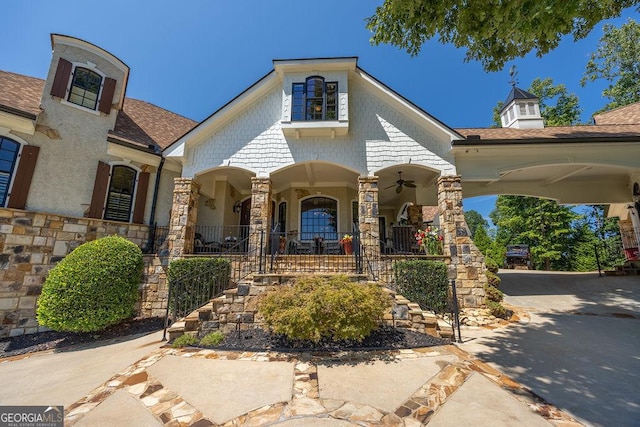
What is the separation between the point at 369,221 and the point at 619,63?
25583mm

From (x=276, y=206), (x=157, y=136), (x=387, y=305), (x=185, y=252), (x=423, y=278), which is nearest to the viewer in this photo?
(x=387, y=305)

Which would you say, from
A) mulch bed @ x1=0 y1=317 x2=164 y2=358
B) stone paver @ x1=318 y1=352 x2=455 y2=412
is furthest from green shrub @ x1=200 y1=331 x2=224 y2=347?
mulch bed @ x1=0 y1=317 x2=164 y2=358

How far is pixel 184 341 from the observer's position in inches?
201

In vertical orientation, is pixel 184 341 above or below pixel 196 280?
below

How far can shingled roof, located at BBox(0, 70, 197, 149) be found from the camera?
24.3 feet

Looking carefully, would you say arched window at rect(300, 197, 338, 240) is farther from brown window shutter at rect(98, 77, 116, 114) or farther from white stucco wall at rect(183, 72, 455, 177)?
brown window shutter at rect(98, 77, 116, 114)

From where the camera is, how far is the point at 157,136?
35.0 feet

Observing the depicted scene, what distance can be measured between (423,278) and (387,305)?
2.53m

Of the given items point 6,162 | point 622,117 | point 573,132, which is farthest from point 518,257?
point 6,162

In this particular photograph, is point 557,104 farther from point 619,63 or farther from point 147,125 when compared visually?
point 147,125

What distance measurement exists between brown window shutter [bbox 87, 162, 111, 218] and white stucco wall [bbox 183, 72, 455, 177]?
231 centimetres

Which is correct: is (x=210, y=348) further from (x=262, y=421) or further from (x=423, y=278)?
(x=423, y=278)

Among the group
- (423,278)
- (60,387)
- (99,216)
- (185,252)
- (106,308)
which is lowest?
(60,387)

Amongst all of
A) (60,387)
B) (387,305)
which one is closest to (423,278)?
(387,305)
